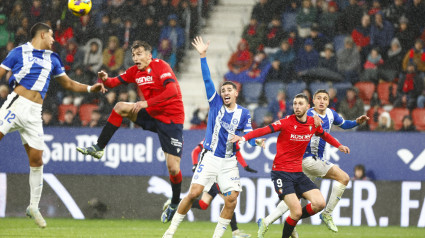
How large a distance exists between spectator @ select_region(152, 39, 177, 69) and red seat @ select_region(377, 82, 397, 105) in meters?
5.01

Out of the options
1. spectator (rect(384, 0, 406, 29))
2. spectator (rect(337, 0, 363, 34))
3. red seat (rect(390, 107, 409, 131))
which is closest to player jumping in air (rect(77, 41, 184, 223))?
red seat (rect(390, 107, 409, 131))

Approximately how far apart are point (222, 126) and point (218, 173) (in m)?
0.63

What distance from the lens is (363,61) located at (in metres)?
16.9

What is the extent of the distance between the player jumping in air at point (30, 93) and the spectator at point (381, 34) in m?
9.11

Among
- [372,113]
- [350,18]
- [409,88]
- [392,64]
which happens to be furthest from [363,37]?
[372,113]

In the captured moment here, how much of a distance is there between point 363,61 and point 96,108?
624 cm

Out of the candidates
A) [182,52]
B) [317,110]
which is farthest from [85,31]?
[317,110]

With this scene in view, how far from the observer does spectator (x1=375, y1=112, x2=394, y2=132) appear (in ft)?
49.1

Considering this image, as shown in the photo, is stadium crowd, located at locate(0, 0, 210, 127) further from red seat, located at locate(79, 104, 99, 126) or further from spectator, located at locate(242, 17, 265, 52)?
spectator, located at locate(242, 17, 265, 52)

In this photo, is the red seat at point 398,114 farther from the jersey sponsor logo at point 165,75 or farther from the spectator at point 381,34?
the jersey sponsor logo at point 165,75

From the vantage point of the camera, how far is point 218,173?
9.59 metres

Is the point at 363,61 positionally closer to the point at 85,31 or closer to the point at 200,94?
the point at 200,94

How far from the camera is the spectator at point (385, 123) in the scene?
1498 centimetres

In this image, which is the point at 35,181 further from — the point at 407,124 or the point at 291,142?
the point at 407,124
